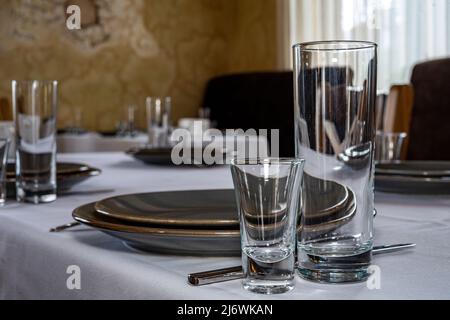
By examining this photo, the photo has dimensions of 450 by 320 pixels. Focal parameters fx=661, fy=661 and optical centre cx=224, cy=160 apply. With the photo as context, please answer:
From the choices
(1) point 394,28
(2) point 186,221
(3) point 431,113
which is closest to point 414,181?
(2) point 186,221

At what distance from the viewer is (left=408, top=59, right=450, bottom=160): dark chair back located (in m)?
2.80

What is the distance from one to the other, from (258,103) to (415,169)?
13.5 feet

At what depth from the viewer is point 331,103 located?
0.54 m

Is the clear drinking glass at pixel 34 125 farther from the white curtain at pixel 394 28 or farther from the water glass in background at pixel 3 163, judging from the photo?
the white curtain at pixel 394 28

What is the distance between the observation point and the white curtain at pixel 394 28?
4.34m

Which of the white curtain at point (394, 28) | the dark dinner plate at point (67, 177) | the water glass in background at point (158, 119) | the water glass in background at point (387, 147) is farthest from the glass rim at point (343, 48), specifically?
the white curtain at point (394, 28)

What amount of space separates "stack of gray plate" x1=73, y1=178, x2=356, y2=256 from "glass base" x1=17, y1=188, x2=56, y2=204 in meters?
0.24

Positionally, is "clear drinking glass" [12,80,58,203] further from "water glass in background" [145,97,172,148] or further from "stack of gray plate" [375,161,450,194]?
A: "water glass in background" [145,97,172,148]

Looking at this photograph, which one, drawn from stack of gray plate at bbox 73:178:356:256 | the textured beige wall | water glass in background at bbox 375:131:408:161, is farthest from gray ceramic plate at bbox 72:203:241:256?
the textured beige wall

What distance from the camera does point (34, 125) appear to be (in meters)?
0.95

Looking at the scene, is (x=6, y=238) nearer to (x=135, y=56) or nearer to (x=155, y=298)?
(x=155, y=298)
